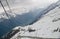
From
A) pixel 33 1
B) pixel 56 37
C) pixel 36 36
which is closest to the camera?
pixel 56 37

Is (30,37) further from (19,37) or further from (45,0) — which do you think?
(45,0)

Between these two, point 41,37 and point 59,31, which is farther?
point 59,31

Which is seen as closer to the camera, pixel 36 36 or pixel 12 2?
pixel 36 36

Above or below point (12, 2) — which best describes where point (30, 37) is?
below

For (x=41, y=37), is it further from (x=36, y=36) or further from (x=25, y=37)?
(x=25, y=37)

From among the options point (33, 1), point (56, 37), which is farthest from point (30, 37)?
point (33, 1)

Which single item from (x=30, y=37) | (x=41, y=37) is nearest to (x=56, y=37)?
(x=41, y=37)

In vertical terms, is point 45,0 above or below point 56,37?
above

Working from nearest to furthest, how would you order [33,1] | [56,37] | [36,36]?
[56,37] < [36,36] < [33,1]
